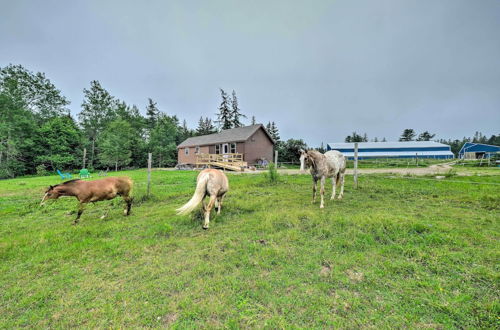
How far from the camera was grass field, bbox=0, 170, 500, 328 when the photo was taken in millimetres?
1707

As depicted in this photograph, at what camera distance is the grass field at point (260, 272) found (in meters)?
1.71

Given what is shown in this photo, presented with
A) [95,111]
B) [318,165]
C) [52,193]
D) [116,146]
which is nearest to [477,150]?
[318,165]

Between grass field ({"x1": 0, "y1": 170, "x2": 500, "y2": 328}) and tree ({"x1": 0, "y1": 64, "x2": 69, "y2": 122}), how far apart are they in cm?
3759

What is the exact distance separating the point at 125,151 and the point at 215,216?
31.8 m

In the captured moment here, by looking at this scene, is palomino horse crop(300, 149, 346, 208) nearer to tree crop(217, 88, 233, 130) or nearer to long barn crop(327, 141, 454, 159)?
long barn crop(327, 141, 454, 159)

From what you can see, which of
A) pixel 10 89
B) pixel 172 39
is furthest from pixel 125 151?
pixel 172 39

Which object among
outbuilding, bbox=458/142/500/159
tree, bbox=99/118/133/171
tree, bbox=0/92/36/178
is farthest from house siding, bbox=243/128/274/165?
outbuilding, bbox=458/142/500/159

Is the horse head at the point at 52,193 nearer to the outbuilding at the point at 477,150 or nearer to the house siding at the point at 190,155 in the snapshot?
the house siding at the point at 190,155

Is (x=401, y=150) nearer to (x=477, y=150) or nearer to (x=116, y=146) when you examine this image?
(x=477, y=150)

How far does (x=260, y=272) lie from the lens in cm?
239

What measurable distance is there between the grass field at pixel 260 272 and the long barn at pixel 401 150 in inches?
1447

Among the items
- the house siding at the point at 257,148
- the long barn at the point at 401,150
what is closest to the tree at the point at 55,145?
the house siding at the point at 257,148

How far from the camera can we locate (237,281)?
2205 mm

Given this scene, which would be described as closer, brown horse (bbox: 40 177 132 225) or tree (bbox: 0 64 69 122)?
brown horse (bbox: 40 177 132 225)
